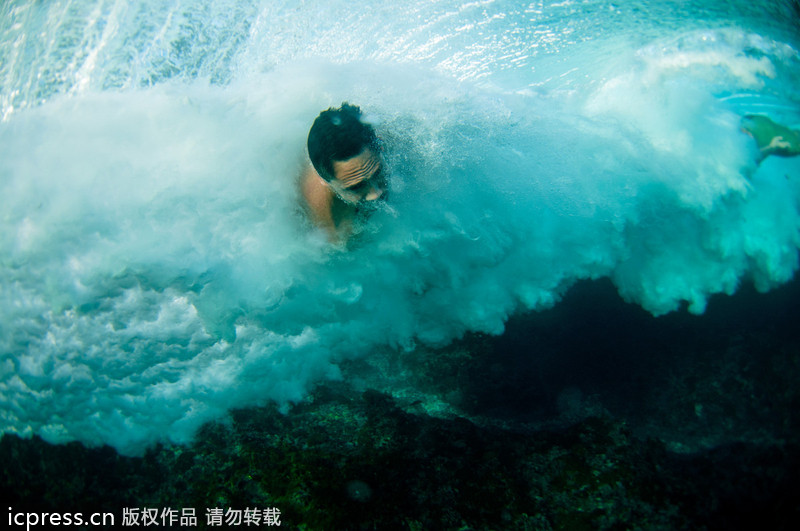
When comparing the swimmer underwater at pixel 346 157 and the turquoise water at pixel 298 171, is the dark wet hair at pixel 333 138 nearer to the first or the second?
the swimmer underwater at pixel 346 157

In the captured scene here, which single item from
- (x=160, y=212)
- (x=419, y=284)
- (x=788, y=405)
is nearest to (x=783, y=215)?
(x=788, y=405)

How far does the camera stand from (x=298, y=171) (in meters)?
4.63

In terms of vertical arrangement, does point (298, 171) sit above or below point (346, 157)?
below

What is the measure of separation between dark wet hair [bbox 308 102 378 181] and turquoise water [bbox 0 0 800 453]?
0.85 metres

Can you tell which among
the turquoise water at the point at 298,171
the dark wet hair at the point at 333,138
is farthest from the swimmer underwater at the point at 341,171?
the turquoise water at the point at 298,171

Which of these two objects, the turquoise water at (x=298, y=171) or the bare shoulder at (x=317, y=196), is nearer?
the turquoise water at (x=298, y=171)

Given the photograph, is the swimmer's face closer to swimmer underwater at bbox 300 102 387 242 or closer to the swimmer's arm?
swimmer underwater at bbox 300 102 387 242

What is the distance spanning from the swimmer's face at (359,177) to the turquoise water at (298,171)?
0.96 metres

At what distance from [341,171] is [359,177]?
0.70 feet

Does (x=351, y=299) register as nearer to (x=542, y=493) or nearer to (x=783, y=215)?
(x=542, y=493)

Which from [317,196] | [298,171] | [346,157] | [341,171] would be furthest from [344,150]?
[298,171]

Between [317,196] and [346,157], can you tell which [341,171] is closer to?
[346,157]

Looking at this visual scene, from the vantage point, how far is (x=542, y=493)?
4031mm

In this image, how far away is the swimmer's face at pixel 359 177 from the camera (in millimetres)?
3640
